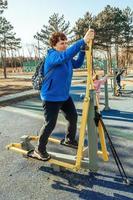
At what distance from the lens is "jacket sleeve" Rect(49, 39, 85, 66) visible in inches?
149

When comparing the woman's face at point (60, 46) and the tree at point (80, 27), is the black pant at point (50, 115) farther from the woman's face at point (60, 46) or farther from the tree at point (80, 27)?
the tree at point (80, 27)

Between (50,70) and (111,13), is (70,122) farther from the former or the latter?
(111,13)

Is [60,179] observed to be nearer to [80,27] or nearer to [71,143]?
[71,143]

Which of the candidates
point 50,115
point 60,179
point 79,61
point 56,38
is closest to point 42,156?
point 60,179

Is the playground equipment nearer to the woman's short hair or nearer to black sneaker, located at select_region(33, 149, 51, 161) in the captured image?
black sneaker, located at select_region(33, 149, 51, 161)

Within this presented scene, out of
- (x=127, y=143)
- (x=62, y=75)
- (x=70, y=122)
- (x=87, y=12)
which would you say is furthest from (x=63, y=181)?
(x=87, y=12)

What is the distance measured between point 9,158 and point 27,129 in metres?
2.02

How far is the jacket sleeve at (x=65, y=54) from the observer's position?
12.4 feet

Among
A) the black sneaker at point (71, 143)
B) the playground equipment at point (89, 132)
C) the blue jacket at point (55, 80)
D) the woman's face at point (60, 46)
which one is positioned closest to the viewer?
the playground equipment at point (89, 132)

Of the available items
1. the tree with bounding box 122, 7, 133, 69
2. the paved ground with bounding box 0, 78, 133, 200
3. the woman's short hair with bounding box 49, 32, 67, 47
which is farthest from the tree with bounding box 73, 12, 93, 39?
the woman's short hair with bounding box 49, 32, 67, 47

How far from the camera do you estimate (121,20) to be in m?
44.6

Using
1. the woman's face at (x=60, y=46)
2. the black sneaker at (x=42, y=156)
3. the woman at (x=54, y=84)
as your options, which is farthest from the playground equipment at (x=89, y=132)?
the woman's face at (x=60, y=46)

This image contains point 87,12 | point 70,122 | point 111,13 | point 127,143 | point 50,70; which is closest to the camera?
point 50,70

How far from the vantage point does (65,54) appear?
12.7 ft
